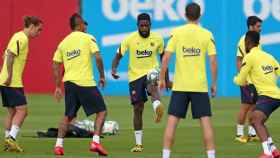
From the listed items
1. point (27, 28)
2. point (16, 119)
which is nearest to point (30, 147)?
point (16, 119)

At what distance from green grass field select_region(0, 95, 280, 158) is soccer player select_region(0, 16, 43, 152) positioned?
0.39 metres

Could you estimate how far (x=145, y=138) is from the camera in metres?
18.7

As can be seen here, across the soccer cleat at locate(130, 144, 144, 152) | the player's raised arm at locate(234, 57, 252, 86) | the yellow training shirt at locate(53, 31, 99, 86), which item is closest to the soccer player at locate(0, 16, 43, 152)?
the yellow training shirt at locate(53, 31, 99, 86)

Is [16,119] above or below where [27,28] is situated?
below

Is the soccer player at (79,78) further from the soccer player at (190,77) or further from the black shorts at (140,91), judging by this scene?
the soccer player at (190,77)

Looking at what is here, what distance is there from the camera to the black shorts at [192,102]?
13.6 metres

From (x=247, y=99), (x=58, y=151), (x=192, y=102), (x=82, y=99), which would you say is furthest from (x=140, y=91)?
(x=192, y=102)

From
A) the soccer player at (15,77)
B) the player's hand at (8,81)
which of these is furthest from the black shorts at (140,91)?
the player's hand at (8,81)

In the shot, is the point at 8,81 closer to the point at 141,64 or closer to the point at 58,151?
the point at 58,151

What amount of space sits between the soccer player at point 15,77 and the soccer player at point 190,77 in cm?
350

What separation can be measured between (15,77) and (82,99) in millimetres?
1350

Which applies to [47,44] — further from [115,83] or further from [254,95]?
[254,95]

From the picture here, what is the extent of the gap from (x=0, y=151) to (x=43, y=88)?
57.1 feet

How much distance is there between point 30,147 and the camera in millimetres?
16844
